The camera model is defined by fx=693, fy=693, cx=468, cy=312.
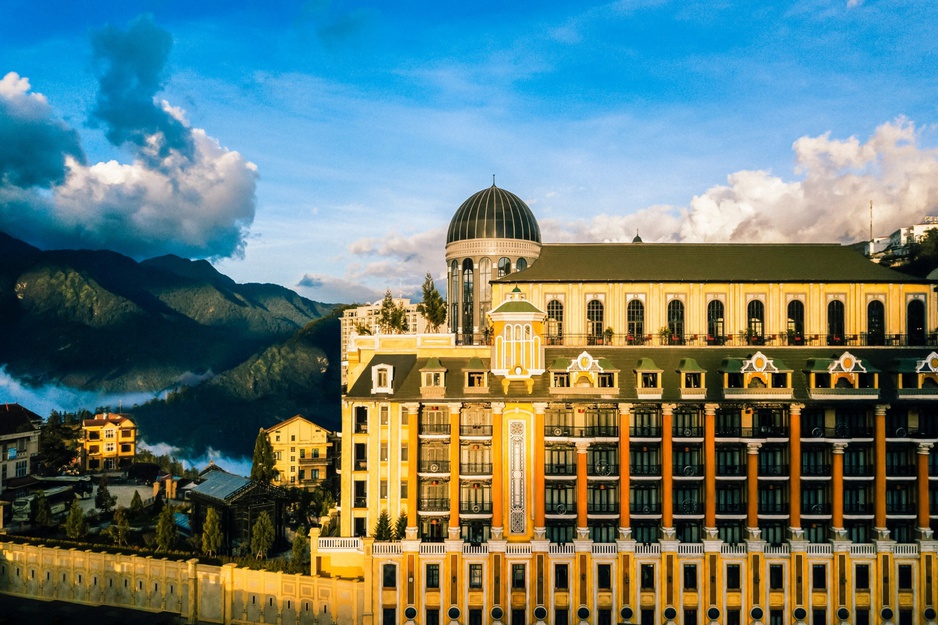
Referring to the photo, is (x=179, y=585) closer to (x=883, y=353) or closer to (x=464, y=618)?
(x=464, y=618)

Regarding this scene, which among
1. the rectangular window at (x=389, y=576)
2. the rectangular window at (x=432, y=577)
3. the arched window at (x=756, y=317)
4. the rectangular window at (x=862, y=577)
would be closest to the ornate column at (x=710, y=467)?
the rectangular window at (x=862, y=577)

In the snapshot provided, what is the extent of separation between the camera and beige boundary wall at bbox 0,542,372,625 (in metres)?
52.6

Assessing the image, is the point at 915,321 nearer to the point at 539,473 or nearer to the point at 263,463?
the point at 539,473

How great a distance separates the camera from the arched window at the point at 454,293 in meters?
70.1

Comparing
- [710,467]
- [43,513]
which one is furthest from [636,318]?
[43,513]

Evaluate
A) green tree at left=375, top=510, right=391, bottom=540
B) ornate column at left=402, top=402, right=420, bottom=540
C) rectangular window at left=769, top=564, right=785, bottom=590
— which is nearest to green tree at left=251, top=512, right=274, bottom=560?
green tree at left=375, top=510, right=391, bottom=540

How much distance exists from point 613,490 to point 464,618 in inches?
579

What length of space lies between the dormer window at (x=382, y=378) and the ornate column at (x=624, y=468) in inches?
701

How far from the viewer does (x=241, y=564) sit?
57.0 meters

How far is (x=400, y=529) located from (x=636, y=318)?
86.5ft

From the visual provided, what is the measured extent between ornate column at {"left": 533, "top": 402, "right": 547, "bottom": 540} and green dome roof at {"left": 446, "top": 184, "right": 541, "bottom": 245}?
2165 cm

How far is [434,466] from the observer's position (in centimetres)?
5359

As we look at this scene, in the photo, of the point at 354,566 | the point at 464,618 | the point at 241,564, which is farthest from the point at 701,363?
the point at 241,564

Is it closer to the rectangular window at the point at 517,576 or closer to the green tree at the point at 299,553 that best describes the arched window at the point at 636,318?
the rectangular window at the point at 517,576
